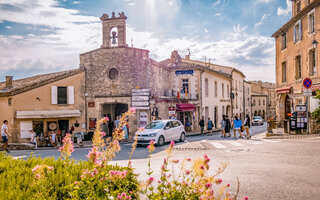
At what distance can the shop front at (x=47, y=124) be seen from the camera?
66.9ft

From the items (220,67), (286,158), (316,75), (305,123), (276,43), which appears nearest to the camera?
(286,158)

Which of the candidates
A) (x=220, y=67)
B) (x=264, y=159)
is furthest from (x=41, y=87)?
(x=220, y=67)

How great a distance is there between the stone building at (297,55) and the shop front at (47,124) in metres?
15.0

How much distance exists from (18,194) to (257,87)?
6964 centimetres

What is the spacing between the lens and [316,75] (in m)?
19.4

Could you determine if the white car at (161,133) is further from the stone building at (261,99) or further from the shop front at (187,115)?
the stone building at (261,99)

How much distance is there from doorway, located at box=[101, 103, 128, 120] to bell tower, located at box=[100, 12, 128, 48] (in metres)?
5.26

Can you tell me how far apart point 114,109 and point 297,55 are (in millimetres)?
15545

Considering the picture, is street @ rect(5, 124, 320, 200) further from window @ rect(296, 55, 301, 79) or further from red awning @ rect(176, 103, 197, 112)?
red awning @ rect(176, 103, 197, 112)

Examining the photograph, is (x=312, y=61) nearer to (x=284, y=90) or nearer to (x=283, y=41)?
(x=284, y=90)

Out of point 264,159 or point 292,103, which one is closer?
point 264,159

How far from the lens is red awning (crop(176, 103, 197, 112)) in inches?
1105

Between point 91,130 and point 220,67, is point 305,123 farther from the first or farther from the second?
point 220,67

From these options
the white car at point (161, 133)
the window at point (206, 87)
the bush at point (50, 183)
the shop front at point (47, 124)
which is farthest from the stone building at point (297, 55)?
the bush at point (50, 183)
